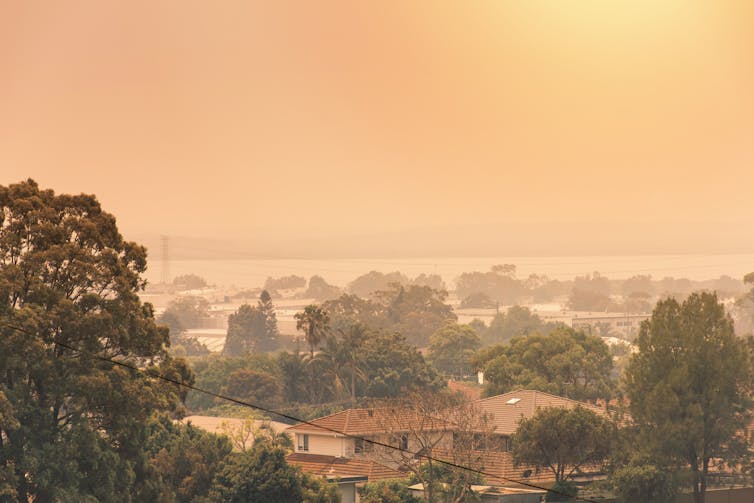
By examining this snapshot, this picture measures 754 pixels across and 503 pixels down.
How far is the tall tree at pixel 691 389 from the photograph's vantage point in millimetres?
39031

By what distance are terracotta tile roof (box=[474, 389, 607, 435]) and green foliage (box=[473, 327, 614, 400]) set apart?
3203 millimetres

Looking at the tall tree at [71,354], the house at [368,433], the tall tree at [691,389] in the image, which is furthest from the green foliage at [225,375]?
the tall tree at [71,354]

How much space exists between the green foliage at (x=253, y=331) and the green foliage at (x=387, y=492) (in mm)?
130330

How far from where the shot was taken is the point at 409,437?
1631 inches

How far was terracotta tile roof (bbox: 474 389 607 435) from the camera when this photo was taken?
4750 cm

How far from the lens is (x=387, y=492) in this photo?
34.3 meters

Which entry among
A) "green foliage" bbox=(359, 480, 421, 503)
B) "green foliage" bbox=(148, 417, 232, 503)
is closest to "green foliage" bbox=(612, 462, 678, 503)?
"green foliage" bbox=(359, 480, 421, 503)

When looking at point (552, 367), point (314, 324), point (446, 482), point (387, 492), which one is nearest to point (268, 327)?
point (314, 324)

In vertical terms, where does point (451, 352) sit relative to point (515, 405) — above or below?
above

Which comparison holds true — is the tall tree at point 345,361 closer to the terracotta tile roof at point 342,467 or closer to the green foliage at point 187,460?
the terracotta tile roof at point 342,467

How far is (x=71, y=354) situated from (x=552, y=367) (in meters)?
36.5

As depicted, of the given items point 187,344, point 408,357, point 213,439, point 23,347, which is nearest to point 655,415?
point 213,439

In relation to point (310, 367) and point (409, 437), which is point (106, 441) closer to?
point (409, 437)

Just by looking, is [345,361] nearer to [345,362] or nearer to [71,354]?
[345,362]
